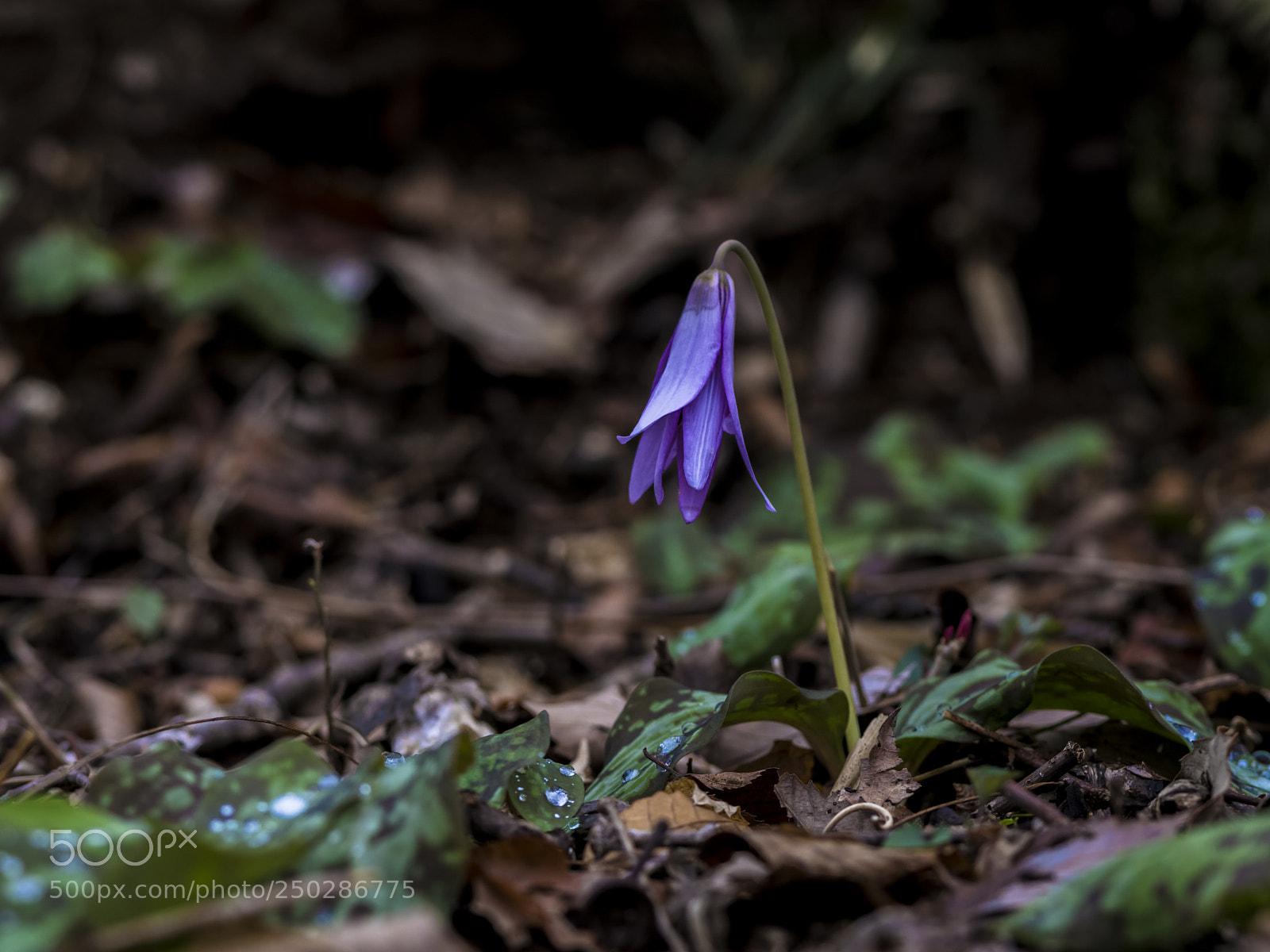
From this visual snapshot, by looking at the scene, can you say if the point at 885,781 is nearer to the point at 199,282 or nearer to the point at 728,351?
Answer: the point at 728,351

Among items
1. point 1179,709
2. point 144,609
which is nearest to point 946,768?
point 1179,709

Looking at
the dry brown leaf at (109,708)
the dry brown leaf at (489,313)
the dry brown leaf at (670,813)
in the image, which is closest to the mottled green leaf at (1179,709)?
the dry brown leaf at (670,813)

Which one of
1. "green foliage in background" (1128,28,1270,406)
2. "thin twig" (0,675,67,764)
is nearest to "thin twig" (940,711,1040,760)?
"thin twig" (0,675,67,764)

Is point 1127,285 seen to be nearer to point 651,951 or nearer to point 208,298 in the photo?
point 208,298

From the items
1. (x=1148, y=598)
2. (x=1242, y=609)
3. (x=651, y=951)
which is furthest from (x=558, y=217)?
(x=651, y=951)

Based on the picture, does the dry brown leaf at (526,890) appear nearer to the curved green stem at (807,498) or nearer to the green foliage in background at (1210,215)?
the curved green stem at (807,498)

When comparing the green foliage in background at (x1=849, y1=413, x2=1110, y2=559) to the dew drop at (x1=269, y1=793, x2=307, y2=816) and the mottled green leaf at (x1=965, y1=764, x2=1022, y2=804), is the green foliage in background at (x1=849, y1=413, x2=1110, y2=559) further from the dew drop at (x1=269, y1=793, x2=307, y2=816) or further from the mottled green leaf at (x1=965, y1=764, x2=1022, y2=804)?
the dew drop at (x1=269, y1=793, x2=307, y2=816)
